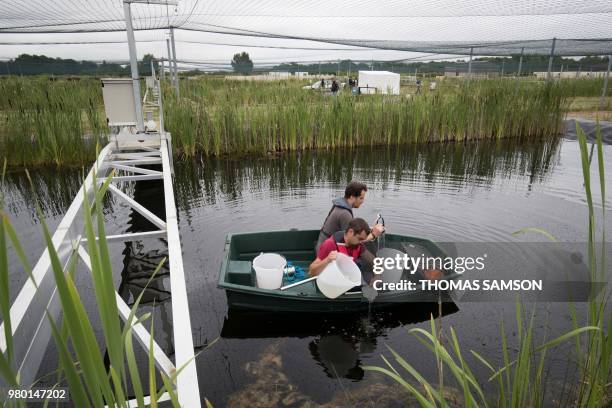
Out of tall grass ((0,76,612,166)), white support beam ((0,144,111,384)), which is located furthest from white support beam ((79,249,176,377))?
tall grass ((0,76,612,166))

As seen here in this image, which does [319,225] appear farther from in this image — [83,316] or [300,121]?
[83,316]

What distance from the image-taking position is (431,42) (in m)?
12.6

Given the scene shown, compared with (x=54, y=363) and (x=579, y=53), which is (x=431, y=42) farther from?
(x=54, y=363)

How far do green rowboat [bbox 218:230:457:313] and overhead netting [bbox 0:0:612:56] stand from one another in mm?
4281

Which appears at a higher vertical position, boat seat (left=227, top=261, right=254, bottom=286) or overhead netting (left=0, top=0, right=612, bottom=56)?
overhead netting (left=0, top=0, right=612, bottom=56)

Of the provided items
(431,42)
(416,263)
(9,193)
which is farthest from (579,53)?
(9,193)

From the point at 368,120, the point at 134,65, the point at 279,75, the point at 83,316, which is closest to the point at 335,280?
the point at 83,316

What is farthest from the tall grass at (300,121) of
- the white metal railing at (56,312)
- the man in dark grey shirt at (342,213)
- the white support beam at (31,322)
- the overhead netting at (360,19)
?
the white support beam at (31,322)

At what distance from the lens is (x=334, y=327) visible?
3.83 meters

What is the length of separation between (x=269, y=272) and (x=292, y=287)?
1.17 feet

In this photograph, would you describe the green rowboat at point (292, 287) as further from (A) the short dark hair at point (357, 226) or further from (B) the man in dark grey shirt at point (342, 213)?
(A) the short dark hair at point (357, 226)

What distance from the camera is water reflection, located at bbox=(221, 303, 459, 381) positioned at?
3.55 meters

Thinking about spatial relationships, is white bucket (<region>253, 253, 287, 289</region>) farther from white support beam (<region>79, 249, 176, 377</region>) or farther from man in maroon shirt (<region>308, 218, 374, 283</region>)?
white support beam (<region>79, 249, 176, 377</region>)

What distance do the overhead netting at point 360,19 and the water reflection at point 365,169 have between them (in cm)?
312
